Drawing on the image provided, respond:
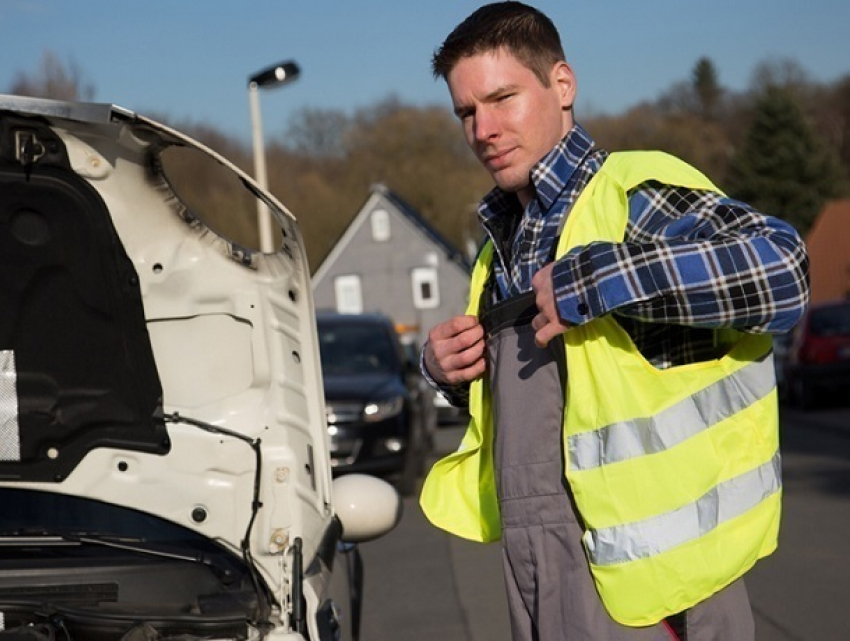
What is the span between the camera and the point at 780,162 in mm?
60250

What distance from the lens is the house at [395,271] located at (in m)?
→ 73.1

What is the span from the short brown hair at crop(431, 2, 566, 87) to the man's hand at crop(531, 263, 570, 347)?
48 centimetres

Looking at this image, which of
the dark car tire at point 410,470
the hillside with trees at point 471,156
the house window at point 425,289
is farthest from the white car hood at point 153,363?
the house window at point 425,289

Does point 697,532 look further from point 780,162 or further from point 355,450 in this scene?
point 780,162

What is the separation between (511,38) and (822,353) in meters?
21.6

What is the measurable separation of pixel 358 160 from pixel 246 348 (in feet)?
233

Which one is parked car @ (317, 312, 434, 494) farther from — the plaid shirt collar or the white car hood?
the plaid shirt collar

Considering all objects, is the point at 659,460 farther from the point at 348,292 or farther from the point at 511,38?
the point at 348,292

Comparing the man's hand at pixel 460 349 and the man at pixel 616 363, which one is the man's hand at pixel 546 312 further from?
the man's hand at pixel 460 349

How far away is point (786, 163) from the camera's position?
6025cm

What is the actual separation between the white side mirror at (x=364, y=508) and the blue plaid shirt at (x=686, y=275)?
1.93m

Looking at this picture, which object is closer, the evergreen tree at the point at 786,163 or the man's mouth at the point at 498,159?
the man's mouth at the point at 498,159

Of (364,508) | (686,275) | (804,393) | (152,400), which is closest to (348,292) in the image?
(804,393)

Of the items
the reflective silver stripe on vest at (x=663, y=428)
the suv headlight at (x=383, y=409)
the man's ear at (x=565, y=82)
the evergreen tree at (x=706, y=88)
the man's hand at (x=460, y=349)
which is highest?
the evergreen tree at (x=706, y=88)
